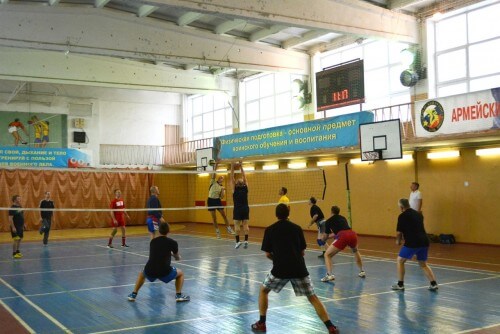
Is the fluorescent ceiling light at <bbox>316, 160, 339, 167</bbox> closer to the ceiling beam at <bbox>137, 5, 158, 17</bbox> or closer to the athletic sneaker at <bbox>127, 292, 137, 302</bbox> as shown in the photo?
the ceiling beam at <bbox>137, 5, 158, 17</bbox>

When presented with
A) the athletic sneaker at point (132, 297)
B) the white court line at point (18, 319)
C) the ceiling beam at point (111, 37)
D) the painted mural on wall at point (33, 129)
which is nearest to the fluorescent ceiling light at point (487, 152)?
the ceiling beam at point (111, 37)

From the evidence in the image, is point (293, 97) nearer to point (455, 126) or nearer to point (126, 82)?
point (126, 82)

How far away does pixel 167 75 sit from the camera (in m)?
23.8

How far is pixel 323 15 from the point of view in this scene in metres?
15.8

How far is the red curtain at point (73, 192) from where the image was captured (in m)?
27.2

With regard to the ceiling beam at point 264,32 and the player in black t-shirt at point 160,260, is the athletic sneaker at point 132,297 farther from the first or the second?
the ceiling beam at point 264,32

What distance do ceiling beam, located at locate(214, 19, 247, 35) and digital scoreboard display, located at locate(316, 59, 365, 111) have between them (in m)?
3.92

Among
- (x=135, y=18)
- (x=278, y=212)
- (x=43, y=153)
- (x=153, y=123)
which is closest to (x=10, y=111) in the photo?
(x=43, y=153)

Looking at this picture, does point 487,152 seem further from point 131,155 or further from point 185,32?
point 131,155

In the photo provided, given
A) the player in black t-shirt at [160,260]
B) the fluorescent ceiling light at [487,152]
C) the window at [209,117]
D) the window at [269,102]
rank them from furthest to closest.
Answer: the window at [209,117] → the window at [269,102] → the fluorescent ceiling light at [487,152] → the player in black t-shirt at [160,260]

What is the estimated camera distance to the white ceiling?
50.2ft

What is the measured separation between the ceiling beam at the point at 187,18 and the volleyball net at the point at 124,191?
23.4ft

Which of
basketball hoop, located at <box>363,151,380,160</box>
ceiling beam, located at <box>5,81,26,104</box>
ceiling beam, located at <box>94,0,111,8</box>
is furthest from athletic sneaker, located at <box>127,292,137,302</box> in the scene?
ceiling beam, located at <box>5,81,26,104</box>

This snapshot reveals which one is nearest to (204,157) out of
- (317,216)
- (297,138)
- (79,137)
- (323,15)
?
(297,138)
